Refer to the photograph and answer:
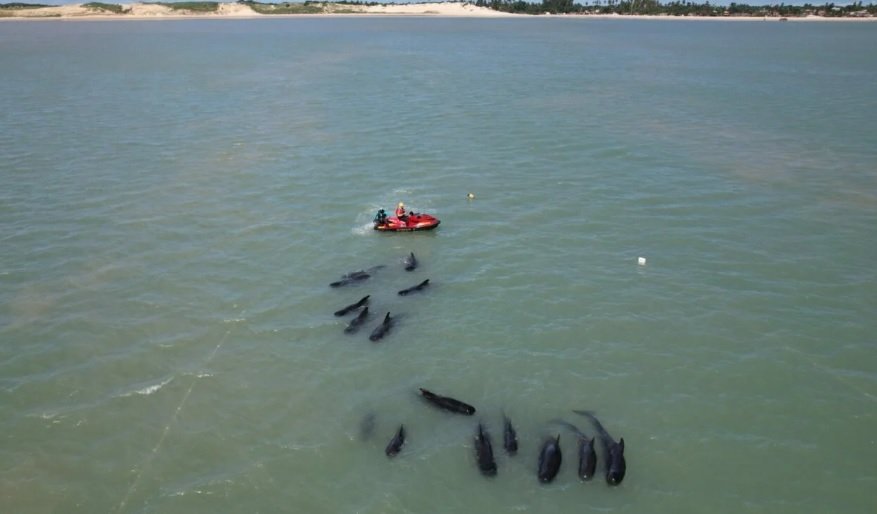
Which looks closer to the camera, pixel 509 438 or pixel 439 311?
pixel 509 438

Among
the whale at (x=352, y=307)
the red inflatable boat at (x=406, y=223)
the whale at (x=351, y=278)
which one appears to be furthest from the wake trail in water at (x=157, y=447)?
the red inflatable boat at (x=406, y=223)

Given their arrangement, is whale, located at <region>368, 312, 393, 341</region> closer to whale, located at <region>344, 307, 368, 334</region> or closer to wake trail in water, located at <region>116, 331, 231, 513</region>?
whale, located at <region>344, 307, 368, 334</region>

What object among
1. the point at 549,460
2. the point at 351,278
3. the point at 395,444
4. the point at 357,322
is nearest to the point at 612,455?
the point at 549,460

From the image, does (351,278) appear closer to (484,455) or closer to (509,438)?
(509,438)

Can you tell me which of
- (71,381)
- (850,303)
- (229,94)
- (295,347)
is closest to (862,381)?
(850,303)

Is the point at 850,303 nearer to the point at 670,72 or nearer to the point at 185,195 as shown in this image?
the point at 185,195
